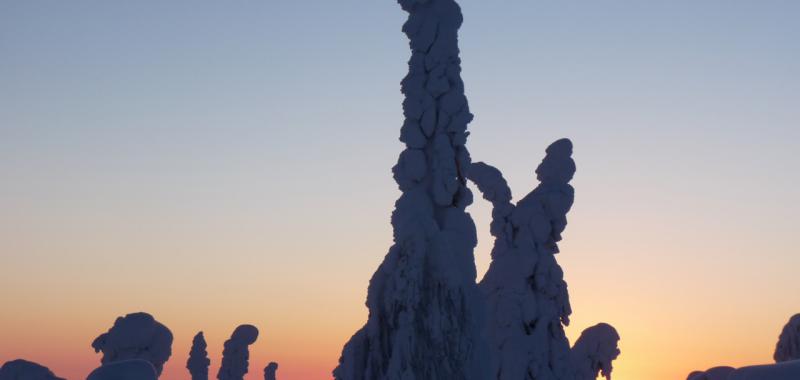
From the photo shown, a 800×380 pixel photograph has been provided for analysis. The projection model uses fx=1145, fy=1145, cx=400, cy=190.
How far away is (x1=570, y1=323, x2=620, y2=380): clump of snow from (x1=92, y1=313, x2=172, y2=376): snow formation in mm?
20239

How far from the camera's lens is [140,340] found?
39.2ft

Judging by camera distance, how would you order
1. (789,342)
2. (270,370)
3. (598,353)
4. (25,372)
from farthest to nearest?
(270,370) < (598,353) < (789,342) < (25,372)

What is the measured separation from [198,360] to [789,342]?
44.5 m

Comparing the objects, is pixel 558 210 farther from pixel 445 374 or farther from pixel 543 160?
pixel 445 374

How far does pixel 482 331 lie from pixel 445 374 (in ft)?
2.88

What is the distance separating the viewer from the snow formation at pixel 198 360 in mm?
63375

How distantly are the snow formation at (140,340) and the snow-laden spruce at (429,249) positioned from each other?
5.10m

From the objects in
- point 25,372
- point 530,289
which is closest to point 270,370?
point 530,289

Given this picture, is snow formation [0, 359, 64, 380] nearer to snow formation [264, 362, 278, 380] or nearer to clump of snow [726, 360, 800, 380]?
clump of snow [726, 360, 800, 380]

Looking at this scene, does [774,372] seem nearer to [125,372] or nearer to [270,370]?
[125,372]

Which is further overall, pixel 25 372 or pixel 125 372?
pixel 25 372

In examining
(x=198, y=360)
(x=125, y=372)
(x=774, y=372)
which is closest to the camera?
(x=774, y=372)

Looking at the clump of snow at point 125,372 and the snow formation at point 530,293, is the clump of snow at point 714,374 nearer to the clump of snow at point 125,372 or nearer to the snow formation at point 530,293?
the snow formation at point 530,293

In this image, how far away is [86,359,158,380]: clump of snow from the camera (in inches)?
368
